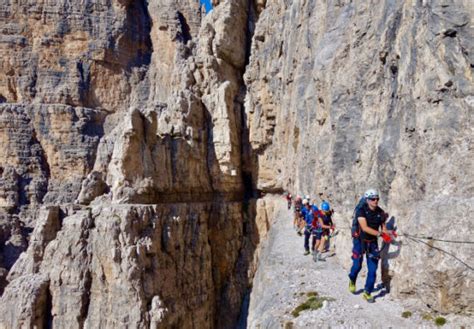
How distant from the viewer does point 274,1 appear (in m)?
28.3

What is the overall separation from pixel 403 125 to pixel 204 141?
73.5ft

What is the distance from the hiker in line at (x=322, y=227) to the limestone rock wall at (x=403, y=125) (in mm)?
464

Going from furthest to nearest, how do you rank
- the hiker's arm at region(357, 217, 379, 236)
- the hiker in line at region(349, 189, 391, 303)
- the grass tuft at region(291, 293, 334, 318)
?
the grass tuft at region(291, 293, 334, 318) → the hiker in line at region(349, 189, 391, 303) → the hiker's arm at region(357, 217, 379, 236)

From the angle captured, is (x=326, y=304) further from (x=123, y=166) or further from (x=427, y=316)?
(x=123, y=166)

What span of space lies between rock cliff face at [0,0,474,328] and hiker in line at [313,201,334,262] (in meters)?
0.59

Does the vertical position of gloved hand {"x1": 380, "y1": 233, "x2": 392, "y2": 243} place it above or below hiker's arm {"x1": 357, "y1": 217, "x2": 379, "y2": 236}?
below


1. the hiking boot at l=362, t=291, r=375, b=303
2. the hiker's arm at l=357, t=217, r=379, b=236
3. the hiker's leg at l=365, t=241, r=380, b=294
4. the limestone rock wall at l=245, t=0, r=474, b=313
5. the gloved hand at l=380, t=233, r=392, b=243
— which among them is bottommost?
the hiking boot at l=362, t=291, r=375, b=303

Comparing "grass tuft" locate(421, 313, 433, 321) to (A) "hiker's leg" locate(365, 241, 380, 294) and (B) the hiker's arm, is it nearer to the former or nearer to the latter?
(A) "hiker's leg" locate(365, 241, 380, 294)

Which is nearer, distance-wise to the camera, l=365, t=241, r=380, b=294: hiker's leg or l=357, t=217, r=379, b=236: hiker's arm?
l=357, t=217, r=379, b=236: hiker's arm

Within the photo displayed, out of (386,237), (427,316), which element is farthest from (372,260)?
(427,316)

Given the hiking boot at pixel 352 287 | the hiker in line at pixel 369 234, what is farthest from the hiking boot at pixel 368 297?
the hiking boot at pixel 352 287

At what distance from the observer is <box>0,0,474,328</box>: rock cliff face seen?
645 cm

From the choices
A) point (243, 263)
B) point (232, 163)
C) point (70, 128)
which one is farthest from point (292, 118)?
point (70, 128)

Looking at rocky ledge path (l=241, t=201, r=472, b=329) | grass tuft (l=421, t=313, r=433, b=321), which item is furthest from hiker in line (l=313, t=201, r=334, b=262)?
grass tuft (l=421, t=313, r=433, b=321)
